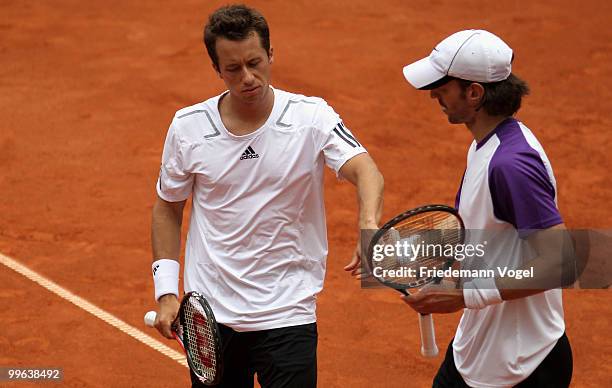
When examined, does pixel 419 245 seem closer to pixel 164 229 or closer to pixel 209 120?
pixel 209 120

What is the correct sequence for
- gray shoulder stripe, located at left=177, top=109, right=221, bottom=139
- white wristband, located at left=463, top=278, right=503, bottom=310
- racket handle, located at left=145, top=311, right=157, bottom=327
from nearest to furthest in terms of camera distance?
white wristband, located at left=463, top=278, right=503, bottom=310 → gray shoulder stripe, located at left=177, top=109, right=221, bottom=139 → racket handle, located at left=145, top=311, right=157, bottom=327

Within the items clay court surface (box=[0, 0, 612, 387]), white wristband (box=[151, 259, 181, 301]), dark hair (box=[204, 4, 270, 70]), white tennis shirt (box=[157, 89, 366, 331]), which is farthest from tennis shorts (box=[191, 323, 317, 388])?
clay court surface (box=[0, 0, 612, 387])

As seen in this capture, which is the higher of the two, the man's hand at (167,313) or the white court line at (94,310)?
the man's hand at (167,313)

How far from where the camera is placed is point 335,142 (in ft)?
15.2

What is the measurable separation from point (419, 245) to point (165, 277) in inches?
50.9

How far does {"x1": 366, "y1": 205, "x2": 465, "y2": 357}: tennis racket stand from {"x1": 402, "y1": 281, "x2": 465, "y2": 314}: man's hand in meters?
0.06

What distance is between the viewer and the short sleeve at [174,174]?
4742 mm

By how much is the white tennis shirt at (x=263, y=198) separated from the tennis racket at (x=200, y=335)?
0.16 meters

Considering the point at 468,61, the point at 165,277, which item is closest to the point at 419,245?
the point at 468,61

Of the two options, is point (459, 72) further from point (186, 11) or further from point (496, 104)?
point (186, 11)

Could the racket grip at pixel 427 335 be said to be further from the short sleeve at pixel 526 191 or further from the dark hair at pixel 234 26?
the dark hair at pixel 234 26

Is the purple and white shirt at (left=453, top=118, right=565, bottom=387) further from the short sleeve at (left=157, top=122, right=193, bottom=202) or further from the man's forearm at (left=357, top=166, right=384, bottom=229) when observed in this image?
the short sleeve at (left=157, top=122, right=193, bottom=202)

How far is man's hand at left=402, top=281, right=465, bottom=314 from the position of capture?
4117mm

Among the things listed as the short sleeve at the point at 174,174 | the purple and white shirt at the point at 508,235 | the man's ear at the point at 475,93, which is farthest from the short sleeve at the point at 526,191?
the short sleeve at the point at 174,174
